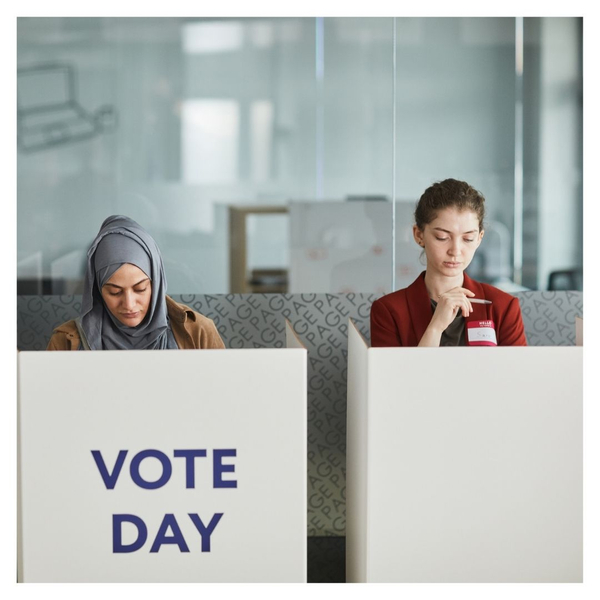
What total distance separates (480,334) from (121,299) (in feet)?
2.74

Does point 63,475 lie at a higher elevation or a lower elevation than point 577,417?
lower

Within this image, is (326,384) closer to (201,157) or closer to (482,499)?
(482,499)

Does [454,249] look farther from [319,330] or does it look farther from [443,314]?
[319,330]

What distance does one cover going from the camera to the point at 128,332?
183 centimetres

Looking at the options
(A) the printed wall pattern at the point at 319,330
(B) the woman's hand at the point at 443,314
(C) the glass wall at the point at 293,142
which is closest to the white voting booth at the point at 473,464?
(B) the woman's hand at the point at 443,314

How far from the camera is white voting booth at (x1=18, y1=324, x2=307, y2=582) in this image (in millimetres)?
1331

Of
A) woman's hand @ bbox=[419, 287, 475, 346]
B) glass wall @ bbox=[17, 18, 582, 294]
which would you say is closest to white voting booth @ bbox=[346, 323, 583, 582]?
woman's hand @ bbox=[419, 287, 475, 346]

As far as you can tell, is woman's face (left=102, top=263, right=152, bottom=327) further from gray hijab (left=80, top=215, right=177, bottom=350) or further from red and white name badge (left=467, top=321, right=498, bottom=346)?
red and white name badge (left=467, top=321, right=498, bottom=346)

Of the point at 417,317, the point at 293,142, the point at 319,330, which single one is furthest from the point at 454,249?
the point at 293,142

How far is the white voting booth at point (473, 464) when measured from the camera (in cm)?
136

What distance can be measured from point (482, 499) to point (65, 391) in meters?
0.78

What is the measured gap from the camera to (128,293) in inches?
69.5

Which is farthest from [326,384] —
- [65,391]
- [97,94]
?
[97,94]

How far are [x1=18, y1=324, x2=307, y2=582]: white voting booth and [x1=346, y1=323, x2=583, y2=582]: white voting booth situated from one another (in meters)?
0.16
